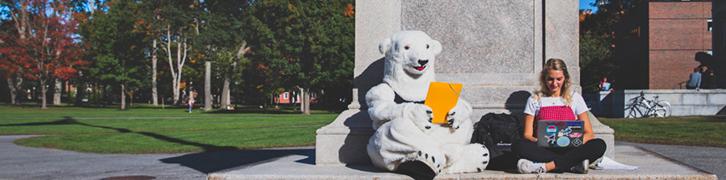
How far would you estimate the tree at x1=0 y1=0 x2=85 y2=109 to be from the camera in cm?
4881

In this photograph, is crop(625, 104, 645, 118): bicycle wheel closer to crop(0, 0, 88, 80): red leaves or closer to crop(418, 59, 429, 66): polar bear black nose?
crop(418, 59, 429, 66): polar bear black nose

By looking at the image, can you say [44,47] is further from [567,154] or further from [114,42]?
[567,154]


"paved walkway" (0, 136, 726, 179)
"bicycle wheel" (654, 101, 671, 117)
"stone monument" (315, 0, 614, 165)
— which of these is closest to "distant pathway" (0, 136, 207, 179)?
"paved walkway" (0, 136, 726, 179)

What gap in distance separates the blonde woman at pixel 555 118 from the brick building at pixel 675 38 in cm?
3874

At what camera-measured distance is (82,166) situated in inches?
440

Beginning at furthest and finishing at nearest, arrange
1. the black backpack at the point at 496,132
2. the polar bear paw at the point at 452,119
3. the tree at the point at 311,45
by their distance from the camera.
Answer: the tree at the point at 311,45, the black backpack at the point at 496,132, the polar bear paw at the point at 452,119

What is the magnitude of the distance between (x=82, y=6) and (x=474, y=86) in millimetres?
62922

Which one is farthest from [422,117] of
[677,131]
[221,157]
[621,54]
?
[621,54]

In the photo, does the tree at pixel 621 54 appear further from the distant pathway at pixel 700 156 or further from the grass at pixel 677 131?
the distant pathway at pixel 700 156

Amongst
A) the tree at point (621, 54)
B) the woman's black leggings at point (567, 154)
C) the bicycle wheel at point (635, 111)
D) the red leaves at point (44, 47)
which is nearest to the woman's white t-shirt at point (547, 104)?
the woman's black leggings at point (567, 154)

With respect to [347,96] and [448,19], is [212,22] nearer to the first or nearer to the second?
[347,96]

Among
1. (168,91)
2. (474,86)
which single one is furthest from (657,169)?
(168,91)

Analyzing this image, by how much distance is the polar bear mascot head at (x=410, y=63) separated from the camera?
5891mm

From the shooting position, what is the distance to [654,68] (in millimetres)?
41781
